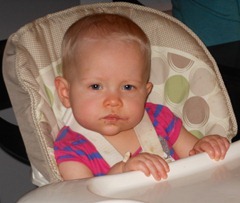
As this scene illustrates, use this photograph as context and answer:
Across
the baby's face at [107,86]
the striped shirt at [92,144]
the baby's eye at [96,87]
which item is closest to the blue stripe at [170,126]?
the striped shirt at [92,144]

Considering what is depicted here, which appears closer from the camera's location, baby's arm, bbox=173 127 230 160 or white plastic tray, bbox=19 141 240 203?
white plastic tray, bbox=19 141 240 203

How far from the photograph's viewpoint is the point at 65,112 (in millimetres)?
1203

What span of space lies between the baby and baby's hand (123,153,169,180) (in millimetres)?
86

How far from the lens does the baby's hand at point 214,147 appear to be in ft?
3.25

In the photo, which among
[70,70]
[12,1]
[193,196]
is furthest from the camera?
[12,1]

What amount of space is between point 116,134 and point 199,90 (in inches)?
8.5

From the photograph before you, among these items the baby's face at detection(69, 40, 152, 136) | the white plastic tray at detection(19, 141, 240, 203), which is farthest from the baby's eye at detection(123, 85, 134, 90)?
the white plastic tray at detection(19, 141, 240, 203)

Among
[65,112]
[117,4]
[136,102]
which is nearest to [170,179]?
[136,102]

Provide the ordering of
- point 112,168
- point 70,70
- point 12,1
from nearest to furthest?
point 112,168 → point 70,70 → point 12,1

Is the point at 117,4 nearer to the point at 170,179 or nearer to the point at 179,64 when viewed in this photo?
the point at 179,64

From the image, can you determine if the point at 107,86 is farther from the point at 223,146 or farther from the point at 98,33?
the point at 223,146

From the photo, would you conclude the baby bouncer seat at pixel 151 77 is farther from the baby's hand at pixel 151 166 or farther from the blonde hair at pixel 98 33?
the baby's hand at pixel 151 166

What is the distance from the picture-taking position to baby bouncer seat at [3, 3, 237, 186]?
1.10 meters

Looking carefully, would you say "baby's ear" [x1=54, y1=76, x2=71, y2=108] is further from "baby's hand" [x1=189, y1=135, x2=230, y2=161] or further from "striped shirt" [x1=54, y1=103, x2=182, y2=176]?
"baby's hand" [x1=189, y1=135, x2=230, y2=161]
